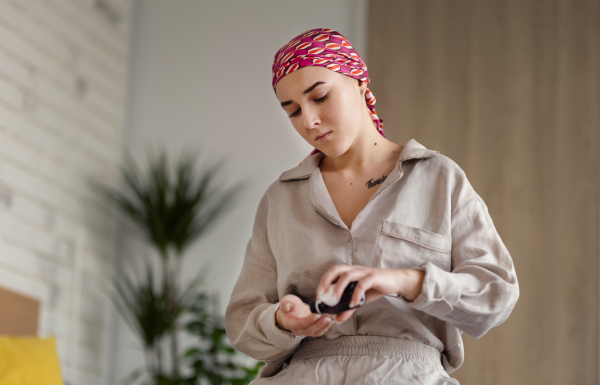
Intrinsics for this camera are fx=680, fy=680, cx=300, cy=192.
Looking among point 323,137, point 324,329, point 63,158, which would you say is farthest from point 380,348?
point 63,158

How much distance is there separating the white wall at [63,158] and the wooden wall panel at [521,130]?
1.68m

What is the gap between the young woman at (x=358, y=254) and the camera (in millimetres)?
1131

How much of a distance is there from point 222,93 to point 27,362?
203 cm

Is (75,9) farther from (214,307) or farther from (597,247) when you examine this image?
(597,247)

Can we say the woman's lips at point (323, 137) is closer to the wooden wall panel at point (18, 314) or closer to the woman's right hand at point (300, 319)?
the woman's right hand at point (300, 319)

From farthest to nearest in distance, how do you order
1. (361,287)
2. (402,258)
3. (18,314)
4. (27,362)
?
1. (18,314)
2. (27,362)
3. (402,258)
4. (361,287)

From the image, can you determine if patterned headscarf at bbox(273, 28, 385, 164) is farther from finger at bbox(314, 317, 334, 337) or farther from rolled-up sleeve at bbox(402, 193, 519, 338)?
finger at bbox(314, 317, 334, 337)

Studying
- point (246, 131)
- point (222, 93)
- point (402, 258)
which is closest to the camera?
point (402, 258)

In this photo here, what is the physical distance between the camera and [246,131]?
3.89 meters

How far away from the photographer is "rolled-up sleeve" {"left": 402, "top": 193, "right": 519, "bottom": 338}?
3.57 ft

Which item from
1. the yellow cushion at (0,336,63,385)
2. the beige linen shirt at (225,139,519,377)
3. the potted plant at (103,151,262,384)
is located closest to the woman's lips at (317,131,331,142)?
the beige linen shirt at (225,139,519,377)

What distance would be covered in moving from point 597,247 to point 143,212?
235 centimetres

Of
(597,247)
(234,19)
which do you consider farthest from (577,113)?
(234,19)

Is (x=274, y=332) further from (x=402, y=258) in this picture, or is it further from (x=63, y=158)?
(x=63, y=158)
